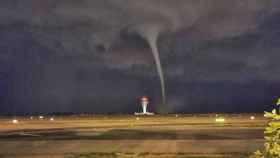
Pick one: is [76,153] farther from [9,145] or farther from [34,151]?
[9,145]

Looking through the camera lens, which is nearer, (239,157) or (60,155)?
(239,157)

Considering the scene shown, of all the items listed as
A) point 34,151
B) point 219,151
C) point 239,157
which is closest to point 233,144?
point 219,151

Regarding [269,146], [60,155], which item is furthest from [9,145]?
[269,146]

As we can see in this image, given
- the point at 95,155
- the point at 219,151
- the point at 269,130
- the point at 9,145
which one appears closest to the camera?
the point at 269,130

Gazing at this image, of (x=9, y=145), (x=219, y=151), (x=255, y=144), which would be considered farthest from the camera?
(x=9, y=145)

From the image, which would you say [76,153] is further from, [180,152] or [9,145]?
[9,145]

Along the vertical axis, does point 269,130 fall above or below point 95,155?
above

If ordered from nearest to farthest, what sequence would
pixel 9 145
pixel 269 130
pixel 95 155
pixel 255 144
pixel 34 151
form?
1. pixel 269 130
2. pixel 95 155
3. pixel 34 151
4. pixel 255 144
5. pixel 9 145

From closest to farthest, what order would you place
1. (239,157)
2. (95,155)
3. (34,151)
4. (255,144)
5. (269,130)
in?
(269,130)
(239,157)
(95,155)
(34,151)
(255,144)

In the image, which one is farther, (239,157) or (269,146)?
(239,157)
